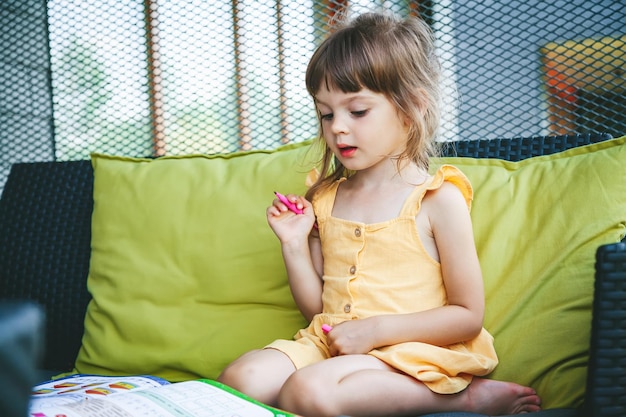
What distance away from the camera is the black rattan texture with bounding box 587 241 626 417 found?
0.87 meters

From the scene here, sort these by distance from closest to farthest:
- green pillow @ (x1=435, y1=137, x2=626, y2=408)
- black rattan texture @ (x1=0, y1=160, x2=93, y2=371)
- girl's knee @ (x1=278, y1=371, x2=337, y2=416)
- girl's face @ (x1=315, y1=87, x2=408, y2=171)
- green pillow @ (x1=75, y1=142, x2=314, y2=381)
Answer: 1. girl's knee @ (x1=278, y1=371, x2=337, y2=416)
2. green pillow @ (x1=435, y1=137, x2=626, y2=408)
3. girl's face @ (x1=315, y1=87, x2=408, y2=171)
4. green pillow @ (x1=75, y1=142, x2=314, y2=381)
5. black rattan texture @ (x1=0, y1=160, x2=93, y2=371)

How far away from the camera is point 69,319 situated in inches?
65.4

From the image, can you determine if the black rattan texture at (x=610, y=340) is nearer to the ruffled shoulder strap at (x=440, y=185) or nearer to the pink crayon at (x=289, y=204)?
the ruffled shoulder strap at (x=440, y=185)

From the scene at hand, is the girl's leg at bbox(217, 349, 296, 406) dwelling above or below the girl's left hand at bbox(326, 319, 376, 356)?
below

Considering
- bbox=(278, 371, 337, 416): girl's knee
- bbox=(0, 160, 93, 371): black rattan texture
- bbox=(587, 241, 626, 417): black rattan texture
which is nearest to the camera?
bbox=(587, 241, 626, 417): black rattan texture

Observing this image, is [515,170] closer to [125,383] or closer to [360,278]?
Answer: [360,278]

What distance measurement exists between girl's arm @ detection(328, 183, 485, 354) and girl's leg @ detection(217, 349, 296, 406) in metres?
0.11

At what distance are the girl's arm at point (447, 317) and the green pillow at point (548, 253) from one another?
87 mm

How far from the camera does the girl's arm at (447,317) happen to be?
3.81 feet

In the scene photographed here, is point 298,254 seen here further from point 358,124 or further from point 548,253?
point 548,253

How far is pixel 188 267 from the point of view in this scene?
59.2 inches

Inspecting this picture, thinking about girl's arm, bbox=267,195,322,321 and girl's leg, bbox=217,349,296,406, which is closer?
girl's leg, bbox=217,349,296,406

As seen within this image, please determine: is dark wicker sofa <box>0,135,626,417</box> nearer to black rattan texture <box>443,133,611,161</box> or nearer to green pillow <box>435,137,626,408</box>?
black rattan texture <box>443,133,611,161</box>

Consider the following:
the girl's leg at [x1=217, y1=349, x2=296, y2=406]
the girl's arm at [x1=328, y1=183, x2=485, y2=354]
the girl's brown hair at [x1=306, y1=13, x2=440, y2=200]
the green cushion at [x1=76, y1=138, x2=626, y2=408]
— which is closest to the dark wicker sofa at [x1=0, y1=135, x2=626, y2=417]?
the green cushion at [x1=76, y1=138, x2=626, y2=408]
